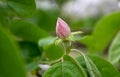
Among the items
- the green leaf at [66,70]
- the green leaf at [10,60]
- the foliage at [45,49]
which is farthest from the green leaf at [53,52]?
the green leaf at [10,60]

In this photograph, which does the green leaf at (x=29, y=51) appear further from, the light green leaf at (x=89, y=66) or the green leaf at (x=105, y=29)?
the light green leaf at (x=89, y=66)

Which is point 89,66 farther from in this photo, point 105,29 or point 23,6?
point 105,29

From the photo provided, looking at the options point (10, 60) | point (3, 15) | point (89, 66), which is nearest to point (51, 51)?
point (3, 15)

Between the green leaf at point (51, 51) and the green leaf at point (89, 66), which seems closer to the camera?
the green leaf at point (89, 66)

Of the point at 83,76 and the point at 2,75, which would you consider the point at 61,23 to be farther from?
the point at 2,75

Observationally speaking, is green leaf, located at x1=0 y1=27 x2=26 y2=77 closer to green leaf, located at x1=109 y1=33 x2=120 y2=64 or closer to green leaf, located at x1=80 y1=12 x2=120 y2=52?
green leaf, located at x1=109 y1=33 x2=120 y2=64

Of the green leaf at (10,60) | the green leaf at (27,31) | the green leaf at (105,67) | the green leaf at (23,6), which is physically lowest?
the green leaf at (27,31)
